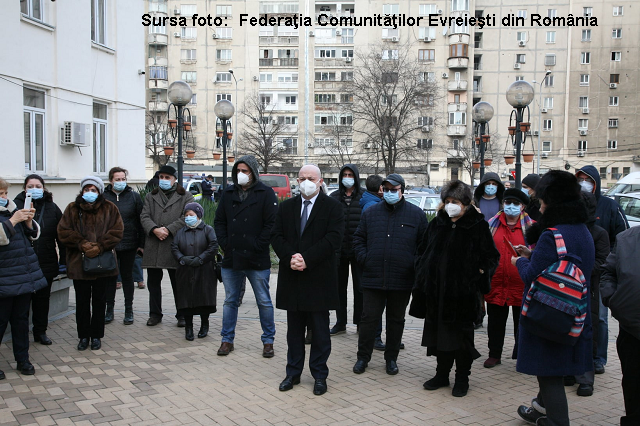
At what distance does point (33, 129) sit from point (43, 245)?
7.55 m

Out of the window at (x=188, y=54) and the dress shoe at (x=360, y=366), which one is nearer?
the dress shoe at (x=360, y=366)

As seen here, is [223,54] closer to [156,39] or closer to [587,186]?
[156,39]

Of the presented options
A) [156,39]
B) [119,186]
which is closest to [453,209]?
[119,186]

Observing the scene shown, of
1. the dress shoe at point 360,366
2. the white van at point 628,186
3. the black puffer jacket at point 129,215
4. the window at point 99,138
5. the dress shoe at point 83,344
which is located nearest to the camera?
the dress shoe at point 360,366

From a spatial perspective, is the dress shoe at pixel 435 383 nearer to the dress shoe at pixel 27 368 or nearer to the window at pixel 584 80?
the dress shoe at pixel 27 368

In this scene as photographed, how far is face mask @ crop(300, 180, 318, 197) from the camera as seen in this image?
18.0ft

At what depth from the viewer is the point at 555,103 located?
61750 millimetres

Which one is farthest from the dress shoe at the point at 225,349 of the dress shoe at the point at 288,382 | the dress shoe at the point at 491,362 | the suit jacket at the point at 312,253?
the dress shoe at the point at 491,362

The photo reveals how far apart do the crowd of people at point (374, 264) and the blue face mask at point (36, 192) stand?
0.05 ft

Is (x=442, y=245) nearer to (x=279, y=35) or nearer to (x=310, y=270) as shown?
(x=310, y=270)

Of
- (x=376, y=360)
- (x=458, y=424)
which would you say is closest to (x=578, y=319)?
(x=458, y=424)

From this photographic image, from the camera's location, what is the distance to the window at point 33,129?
504 inches

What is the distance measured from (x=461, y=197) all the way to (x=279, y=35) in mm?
58674

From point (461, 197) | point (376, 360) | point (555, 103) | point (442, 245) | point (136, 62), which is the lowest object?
point (376, 360)
